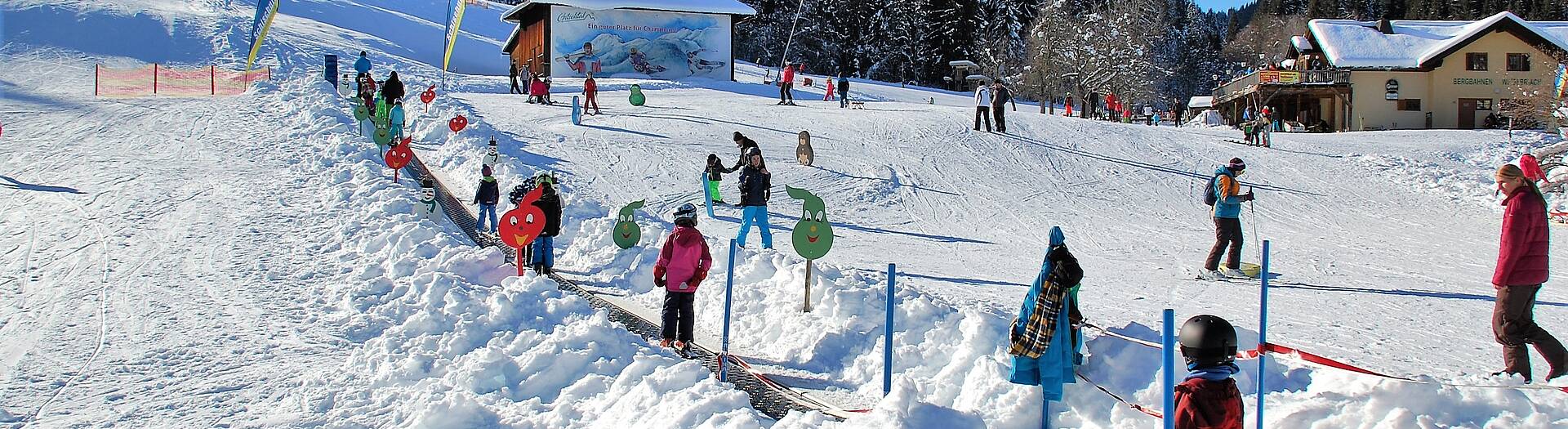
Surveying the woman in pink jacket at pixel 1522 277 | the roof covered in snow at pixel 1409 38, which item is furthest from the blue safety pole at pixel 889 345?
the roof covered in snow at pixel 1409 38

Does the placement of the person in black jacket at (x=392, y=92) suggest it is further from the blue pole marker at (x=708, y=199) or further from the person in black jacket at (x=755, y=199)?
the person in black jacket at (x=755, y=199)

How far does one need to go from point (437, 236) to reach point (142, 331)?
3.30 m

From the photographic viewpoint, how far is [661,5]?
38906 mm

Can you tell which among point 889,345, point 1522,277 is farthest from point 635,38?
point 1522,277

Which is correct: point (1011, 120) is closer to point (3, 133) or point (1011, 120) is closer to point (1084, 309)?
point (1084, 309)

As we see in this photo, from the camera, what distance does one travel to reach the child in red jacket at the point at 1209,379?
381cm

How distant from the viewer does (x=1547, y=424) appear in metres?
4.61

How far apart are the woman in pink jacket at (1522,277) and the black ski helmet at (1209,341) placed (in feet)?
11.4

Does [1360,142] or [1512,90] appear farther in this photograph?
[1512,90]

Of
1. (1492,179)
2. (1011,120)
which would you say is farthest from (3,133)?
(1492,179)

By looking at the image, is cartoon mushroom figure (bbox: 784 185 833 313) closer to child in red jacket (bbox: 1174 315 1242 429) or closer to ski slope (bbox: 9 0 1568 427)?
ski slope (bbox: 9 0 1568 427)

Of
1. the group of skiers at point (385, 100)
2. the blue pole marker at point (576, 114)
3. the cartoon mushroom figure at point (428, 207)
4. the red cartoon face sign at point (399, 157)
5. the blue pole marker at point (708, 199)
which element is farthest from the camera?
the blue pole marker at point (576, 114)

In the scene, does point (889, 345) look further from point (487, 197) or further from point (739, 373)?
point (487, 197)

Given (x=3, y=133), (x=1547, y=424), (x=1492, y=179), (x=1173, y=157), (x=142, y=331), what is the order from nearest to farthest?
1. (x=1547, y=424)
2. (x=142, y=331)
3. (x=3, y=133)
4. (x=1492, y=179)
5. (x=1173, y=157)
